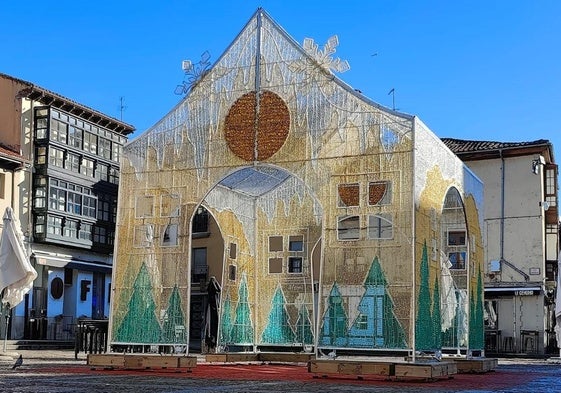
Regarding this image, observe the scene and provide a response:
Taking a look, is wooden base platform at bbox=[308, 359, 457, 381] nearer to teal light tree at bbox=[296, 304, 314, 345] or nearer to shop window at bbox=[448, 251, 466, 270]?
shop window at bbox=[448, 251, 466, 270]

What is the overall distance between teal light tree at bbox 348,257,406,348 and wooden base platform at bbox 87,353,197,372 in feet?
11.0

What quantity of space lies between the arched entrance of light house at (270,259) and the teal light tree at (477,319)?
4318 millimetres

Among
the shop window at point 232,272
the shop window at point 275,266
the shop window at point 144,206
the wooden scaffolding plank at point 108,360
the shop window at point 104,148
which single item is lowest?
the wooden scaffolding plank at point 108,360

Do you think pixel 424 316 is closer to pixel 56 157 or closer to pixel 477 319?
pixel 477 319

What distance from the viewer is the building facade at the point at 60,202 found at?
3791 centimetres

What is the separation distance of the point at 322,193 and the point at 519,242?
2537cm

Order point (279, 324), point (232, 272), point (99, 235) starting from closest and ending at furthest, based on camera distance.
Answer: point (232, 272)
point (279, 324)
point (99, 235)

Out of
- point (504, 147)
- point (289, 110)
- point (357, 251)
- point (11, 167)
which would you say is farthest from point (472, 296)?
point (11, 167)

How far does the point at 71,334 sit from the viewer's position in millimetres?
39312

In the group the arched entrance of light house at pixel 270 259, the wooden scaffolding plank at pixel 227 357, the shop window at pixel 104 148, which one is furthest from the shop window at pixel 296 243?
the shop window at pixel 104 148

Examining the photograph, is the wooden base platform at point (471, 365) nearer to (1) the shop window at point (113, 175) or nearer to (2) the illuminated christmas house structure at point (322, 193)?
(2) the illuminated christmas house structure at point (322, 193)

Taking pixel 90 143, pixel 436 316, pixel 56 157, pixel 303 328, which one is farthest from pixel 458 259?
pixel 90 143

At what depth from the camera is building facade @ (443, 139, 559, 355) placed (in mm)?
38062

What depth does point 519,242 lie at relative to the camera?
1558 inches
